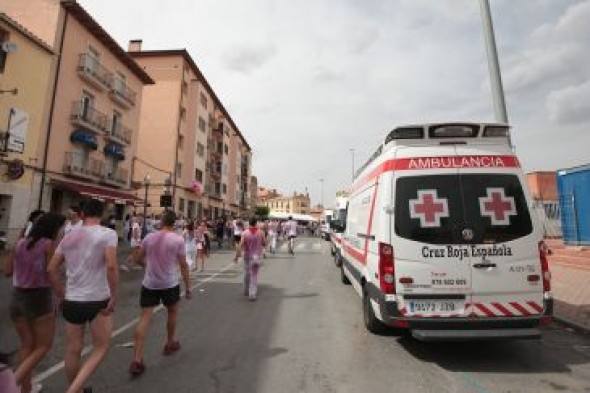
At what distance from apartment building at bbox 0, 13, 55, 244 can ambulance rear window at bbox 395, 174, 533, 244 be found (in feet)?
61.8

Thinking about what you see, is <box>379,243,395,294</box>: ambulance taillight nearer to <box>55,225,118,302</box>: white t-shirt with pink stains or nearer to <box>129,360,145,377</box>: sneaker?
<box>129,360,145,377</box>: sneaker

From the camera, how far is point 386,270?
17.9 ft

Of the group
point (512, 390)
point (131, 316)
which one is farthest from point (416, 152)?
point (131, 316)

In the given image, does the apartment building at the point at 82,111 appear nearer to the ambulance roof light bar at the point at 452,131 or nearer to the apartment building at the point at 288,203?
the ambulance roof light bar at the point at 452,131

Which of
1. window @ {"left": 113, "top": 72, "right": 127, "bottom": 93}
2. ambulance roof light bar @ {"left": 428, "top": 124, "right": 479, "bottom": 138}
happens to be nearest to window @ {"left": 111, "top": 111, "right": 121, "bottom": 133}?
window @ {"left": 113, "top": 72, "right": 127, "bottom": 93}

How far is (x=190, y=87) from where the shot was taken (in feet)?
145

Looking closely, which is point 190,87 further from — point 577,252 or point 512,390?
point 512,390

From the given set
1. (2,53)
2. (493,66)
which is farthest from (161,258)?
(2,53)

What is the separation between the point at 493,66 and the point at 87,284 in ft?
29.9

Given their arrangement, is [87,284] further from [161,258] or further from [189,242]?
[189,242]

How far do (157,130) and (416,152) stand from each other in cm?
3787

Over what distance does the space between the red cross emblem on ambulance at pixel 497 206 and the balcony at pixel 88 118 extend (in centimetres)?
2475

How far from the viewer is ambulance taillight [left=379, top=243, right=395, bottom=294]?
543 cm

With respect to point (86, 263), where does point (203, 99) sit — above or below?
above
